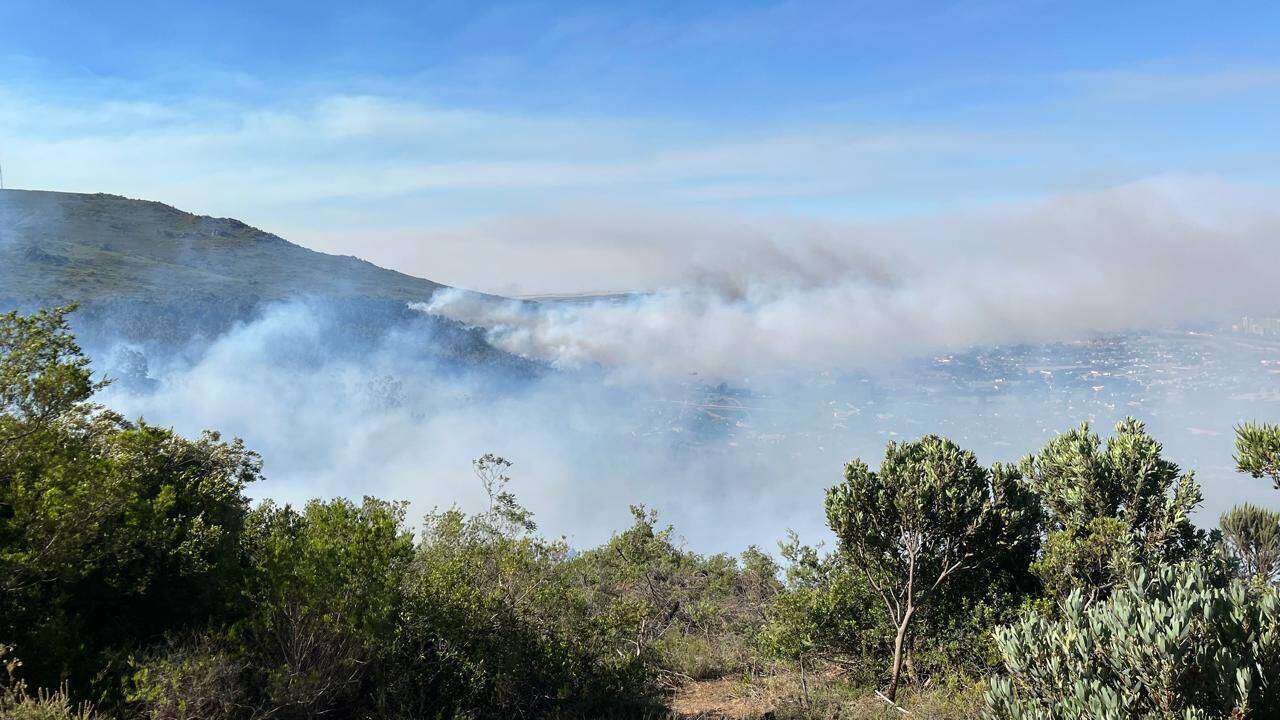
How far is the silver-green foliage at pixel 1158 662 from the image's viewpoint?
7.68 metres

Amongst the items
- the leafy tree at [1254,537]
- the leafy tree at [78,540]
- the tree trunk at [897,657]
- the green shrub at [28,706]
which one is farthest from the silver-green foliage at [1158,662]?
the leafy tree at [1254,537]

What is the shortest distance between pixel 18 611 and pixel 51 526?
167 cm

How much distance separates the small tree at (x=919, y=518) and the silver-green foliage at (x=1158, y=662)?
723cm

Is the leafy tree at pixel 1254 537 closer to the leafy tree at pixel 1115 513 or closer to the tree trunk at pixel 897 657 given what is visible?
the leafy tree at pixel 1115 513

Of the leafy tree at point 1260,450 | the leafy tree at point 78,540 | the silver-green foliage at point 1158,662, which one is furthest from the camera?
the leafy tree at point 1260,450

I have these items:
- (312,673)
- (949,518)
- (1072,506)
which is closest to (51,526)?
(312,673)

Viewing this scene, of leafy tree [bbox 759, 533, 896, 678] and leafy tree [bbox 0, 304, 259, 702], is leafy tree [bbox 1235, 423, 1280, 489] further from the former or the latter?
leafy tree [bbox 0, 304, 259, 702]

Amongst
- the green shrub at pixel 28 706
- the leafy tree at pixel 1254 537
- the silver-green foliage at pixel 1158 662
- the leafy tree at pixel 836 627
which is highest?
the silver-green foliage at pixel 1158 662

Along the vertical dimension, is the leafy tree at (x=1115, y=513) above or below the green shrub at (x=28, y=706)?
above

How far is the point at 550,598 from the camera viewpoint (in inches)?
643

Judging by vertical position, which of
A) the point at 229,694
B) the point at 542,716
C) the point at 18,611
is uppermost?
the point at 18,611

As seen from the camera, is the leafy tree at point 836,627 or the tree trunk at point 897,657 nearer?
the tree trunk at point 897,657

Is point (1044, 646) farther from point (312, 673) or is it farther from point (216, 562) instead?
point (216, 562)

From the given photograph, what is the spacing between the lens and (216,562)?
50.0ft
